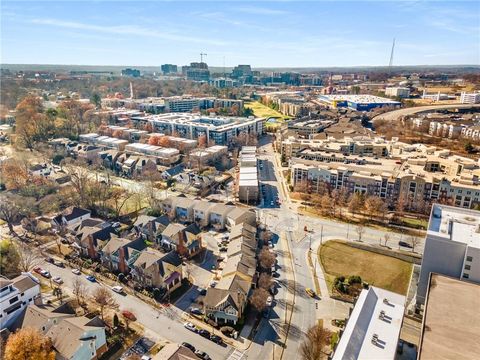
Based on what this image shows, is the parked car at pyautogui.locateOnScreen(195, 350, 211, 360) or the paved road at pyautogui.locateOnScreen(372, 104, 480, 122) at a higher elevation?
the paved road at pyautogui.locateOnScreen(372, 104, 480, 122)

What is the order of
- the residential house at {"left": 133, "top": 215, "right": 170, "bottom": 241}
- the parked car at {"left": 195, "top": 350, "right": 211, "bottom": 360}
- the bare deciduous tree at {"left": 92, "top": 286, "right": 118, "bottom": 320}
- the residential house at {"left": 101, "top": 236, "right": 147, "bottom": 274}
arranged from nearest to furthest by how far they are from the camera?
the parked car at {"left": 195, "top": 350, "right": 211, "bottom": 360}, the bare deciduous tree at {"left": 92, "top": 286, "right": 118, "bottom": 320}, the residential house at {"left": 101, "top": 236, "right": 147, "bottom": 274}, the residential house at {"left": 133, "top": 215, "right": 170, "bottom": 241}

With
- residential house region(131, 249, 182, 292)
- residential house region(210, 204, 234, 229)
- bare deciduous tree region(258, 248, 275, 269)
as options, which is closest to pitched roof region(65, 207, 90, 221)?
residential house region(131, 249, 182, 292)

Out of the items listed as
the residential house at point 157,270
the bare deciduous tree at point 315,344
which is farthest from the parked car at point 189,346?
the bare deciduous tree at point 315,344

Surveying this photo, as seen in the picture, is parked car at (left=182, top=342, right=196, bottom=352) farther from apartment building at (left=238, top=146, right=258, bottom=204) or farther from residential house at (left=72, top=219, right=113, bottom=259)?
apartment building at (left=238, top=146, right=258, bottom=204)

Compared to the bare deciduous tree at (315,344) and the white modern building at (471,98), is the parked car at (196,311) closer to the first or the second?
the bare deciduous tree at (315,344)

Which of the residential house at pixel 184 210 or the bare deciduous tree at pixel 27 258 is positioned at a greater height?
the residential house at pixel 184 210

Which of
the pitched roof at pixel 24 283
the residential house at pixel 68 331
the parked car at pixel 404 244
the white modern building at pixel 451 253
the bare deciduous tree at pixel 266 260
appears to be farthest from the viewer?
the parked car at pixel 404 244
